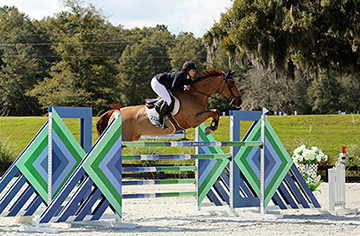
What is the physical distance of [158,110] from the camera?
6473 millimetres

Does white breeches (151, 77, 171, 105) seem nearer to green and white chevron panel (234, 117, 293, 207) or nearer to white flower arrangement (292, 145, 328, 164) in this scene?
green and white chevron panel (234, 117, 293, 207)

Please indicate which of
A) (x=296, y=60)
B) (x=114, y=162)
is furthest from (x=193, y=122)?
(x=296, y=60)

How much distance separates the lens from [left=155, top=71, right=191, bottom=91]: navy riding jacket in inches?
254

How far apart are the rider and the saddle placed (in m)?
0.07

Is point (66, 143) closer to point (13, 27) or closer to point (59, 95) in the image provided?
point (59, 95)

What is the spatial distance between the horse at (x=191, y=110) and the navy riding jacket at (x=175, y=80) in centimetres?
9

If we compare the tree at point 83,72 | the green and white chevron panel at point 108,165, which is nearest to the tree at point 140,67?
the tree at point 83,72

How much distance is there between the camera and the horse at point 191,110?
6.38m

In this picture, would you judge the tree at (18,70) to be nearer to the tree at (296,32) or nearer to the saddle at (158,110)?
the tree at (296,32)

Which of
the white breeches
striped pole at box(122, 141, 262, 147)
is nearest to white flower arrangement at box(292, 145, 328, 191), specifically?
striped pole at box(122, 141, 262, 147)

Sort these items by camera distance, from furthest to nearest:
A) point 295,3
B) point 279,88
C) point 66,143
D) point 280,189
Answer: point 279,88, point 295,3, point 280,189, point 66,143

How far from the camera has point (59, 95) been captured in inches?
1191

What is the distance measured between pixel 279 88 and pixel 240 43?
2763 centimetres

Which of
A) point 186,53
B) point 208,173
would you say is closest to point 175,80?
point 208,173
